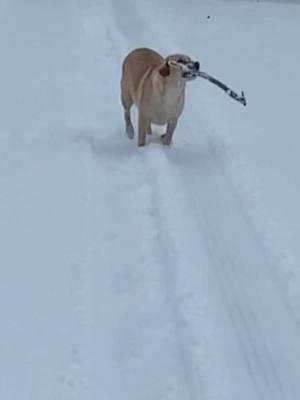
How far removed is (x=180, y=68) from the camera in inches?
220

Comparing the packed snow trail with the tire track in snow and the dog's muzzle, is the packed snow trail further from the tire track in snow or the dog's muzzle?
the dog's muzzle

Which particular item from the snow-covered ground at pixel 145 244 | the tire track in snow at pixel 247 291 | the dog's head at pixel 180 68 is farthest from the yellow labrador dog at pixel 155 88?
the tire track in snow at pixel 247 291

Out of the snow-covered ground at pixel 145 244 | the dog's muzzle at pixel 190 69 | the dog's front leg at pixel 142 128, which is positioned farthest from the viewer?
the dog's front leg at pixel 142 128

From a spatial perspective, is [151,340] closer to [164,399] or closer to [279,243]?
[164,399]

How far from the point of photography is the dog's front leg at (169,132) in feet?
19.4

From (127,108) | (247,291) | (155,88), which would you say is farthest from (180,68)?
(247,291)

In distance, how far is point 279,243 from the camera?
4.48 metres

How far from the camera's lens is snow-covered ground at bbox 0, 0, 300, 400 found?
3.47 m

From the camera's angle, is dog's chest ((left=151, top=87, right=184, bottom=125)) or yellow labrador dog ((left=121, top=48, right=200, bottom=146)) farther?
dog's chest ((left=151, top=87, right=184, bottom=125))

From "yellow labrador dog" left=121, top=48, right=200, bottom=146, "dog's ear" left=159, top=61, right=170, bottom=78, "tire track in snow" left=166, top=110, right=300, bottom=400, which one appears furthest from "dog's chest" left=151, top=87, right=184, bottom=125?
"tire track in snow" left=166, top=110, right=300, bottom=400

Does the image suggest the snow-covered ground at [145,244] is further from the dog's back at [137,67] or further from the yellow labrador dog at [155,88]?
the dog's back at [137,67]

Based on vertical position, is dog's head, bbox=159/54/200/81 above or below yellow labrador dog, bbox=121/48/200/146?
above

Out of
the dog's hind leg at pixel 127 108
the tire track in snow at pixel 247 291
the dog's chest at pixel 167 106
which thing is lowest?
Answer: the dog's hind leg at pixel 127 108

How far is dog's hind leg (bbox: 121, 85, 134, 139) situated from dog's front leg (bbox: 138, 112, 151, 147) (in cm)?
26
